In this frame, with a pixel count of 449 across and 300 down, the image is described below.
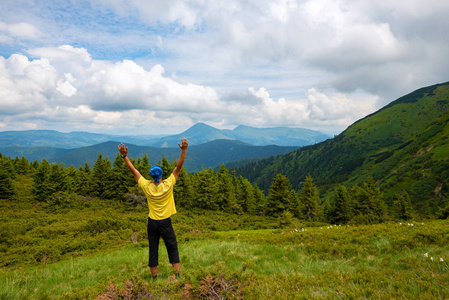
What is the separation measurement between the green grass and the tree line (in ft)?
82.3

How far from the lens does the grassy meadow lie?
13.8 feet

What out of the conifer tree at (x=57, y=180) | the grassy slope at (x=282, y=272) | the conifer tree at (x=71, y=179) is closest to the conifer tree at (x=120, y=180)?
the conifer tree at (x=71, y=179)

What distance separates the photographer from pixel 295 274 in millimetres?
5461

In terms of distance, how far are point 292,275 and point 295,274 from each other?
288 millimetres

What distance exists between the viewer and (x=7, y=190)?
3441cm

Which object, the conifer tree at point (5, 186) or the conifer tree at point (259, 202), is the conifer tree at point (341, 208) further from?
the conifer tree at point (5, 186)

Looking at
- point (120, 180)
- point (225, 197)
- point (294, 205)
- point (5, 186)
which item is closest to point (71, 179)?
point (5, 186)

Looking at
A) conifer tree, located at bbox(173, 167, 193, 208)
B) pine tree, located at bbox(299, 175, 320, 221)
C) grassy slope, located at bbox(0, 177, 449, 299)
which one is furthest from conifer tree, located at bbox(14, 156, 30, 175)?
pine tree, located at bbox(299, 175, 320, 221)

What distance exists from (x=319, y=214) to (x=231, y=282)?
179 feet

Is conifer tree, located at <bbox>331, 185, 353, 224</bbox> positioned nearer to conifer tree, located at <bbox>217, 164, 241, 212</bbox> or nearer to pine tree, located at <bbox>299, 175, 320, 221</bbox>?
pine tree, located at <bbox>299, 175, 320, 221</bbox>

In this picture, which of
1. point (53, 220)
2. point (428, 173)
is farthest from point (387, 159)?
point (53, 220)

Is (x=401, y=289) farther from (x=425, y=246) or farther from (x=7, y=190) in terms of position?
(x=7, y=190)

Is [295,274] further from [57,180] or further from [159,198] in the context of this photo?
[57,180]

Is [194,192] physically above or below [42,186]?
below
